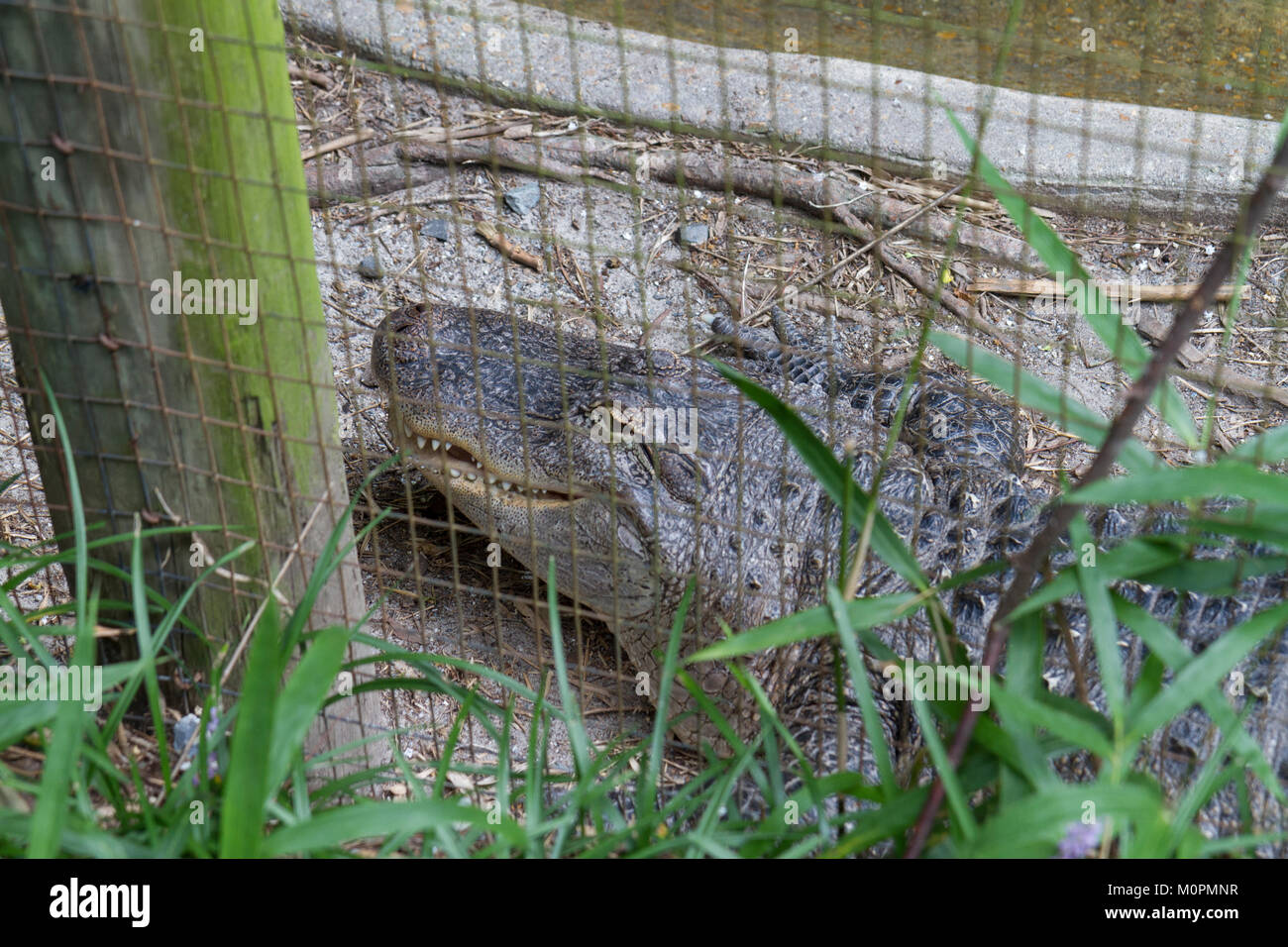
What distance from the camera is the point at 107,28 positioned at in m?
1.74

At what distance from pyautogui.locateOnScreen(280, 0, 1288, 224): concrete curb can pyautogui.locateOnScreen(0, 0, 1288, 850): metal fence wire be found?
0.02m

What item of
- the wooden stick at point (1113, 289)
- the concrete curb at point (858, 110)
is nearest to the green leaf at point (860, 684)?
the wooden stick at point (1113, 289)

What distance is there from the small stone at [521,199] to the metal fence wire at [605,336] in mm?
27

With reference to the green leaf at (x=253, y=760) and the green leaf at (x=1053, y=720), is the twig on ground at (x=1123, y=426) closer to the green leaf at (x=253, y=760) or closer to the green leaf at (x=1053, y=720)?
the green leaf at (x=1053, y=720)

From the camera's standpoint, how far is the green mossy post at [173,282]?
5.87ft

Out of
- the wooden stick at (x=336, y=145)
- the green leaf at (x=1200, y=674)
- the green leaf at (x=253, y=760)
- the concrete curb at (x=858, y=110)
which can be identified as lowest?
the green leaf at (x=253, y=760)

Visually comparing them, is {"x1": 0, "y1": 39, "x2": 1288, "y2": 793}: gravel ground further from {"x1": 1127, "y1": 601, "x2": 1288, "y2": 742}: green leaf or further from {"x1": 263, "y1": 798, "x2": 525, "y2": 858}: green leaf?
{"x1": 1127, "y1": 601, "x2": 1288, "y2": 742}: green leaf

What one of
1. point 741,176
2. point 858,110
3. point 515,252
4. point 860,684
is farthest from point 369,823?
point 858,110

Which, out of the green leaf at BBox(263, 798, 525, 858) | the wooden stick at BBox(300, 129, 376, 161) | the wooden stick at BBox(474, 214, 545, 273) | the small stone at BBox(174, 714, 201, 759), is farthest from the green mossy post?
the wooden stick at BBox(300, 129, 376, 161)

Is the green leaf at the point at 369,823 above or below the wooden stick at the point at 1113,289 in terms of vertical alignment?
below

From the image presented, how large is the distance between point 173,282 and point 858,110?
348cm

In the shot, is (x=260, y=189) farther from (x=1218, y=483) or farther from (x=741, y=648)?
(x=1218, y=483)

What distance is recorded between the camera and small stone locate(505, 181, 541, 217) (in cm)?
446

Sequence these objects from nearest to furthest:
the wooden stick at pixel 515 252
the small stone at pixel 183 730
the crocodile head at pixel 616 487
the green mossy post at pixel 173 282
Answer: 1. the green mossy post at pixel 173 282
2. the small stone at pixel 183 730
3. the crocodile head at pixel 616 487
4. the wooden stick at pixel 515 252
